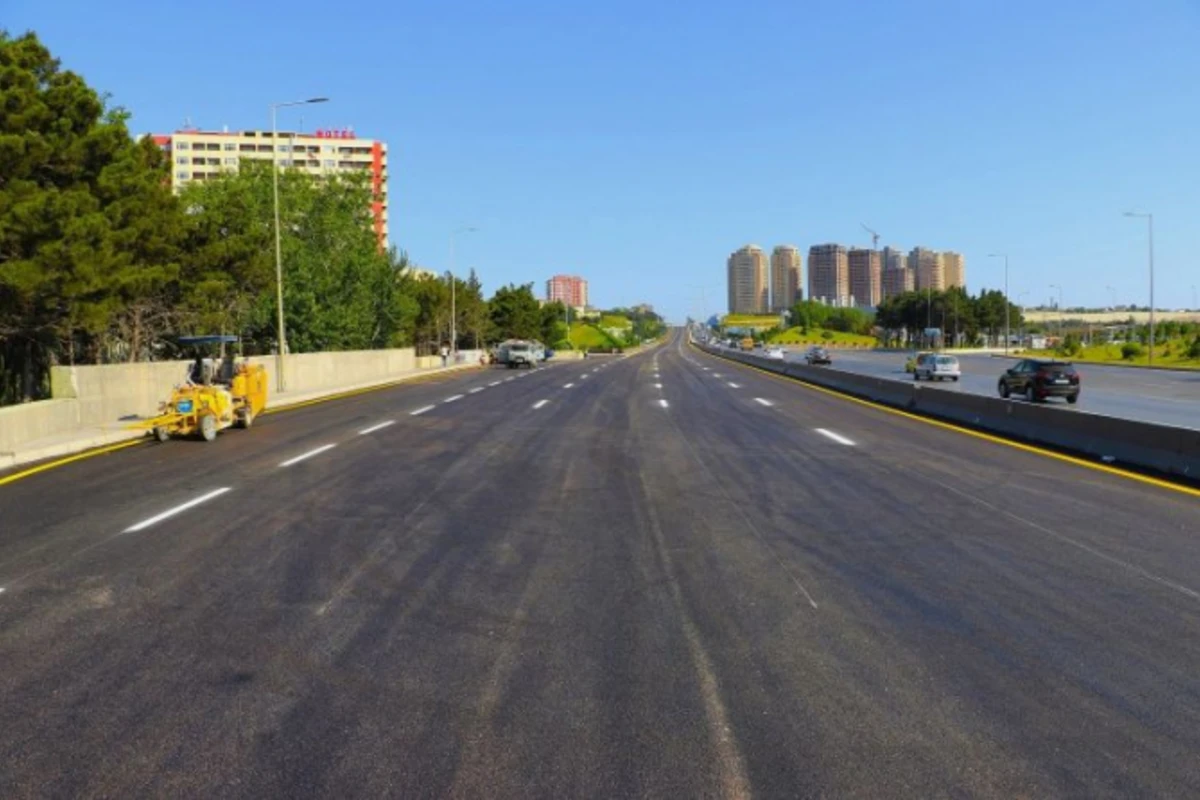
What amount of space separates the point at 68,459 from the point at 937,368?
41.3m

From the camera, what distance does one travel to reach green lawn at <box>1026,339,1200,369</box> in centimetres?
6610

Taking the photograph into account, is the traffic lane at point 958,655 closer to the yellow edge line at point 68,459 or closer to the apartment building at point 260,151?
the yellow edge line at point 68,459

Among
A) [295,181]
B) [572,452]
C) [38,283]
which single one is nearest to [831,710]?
[572,452]

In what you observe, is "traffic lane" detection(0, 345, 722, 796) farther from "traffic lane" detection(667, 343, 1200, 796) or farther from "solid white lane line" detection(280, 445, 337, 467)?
"solid white lane line" detection(280, 445, 337, 467)

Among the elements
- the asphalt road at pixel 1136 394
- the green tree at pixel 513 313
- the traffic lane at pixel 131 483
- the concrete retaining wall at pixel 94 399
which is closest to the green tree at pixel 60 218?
the concrete retaining wall at pixel 94 399

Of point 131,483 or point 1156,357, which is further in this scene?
point 1156,357

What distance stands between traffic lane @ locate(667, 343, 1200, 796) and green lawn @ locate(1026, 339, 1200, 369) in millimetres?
63348

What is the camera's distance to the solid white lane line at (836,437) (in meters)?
18.2

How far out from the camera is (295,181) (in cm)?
7288

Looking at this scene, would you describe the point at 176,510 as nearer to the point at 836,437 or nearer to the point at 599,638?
the point at 599,638

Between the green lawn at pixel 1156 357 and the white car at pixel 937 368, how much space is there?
23076 mm

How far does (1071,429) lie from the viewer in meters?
17.4

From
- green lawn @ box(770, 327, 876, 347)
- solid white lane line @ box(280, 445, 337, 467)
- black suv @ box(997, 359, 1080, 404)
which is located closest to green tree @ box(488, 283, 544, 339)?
green lawn @ box(770, 327, 876, 347)

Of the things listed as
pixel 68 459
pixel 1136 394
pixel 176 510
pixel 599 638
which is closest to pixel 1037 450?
pixel 599 638
